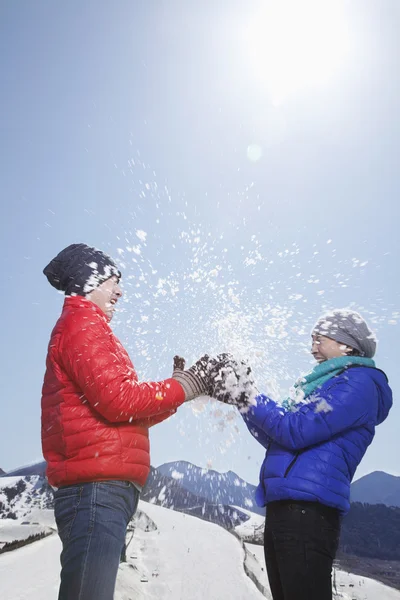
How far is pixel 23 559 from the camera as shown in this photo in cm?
2145

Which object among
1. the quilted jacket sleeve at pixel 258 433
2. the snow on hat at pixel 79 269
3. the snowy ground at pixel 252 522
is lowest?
the snowy ground at pixel 252 522

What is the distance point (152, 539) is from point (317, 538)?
6103 cm

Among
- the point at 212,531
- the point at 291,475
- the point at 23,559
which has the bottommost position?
the point at 212,531

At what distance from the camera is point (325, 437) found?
9.70 feet

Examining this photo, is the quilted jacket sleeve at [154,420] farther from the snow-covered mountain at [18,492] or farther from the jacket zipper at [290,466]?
the snow-covered mountain at [18,492]

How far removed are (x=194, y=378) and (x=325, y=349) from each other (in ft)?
4.62

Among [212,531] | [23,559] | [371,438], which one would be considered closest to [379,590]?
[212,531]

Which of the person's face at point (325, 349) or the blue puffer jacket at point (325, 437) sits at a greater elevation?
the person's face at point (325, 349)

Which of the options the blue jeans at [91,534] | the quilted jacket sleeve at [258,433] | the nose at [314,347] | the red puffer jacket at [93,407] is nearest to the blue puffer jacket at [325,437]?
the quilted jacket sleeve at [258,433]

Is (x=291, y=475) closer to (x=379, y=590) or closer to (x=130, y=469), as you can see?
(x=130, y=469)

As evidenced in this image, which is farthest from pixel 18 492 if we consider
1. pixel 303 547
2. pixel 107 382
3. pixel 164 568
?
pixel 107 382

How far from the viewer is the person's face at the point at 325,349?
3.63 meters

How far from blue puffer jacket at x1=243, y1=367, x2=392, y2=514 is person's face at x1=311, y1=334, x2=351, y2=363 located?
1.27ft

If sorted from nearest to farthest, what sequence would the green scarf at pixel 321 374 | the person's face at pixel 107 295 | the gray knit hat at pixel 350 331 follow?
the person's face at pixel 107 295, the green scarf at pixel 321 374, the gray knit hat at pixel 350 331
